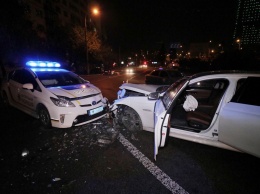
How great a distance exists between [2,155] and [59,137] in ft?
3.99

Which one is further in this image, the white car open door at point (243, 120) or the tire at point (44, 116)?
the tire at point (44, 116)

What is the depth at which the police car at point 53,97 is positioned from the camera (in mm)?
4707

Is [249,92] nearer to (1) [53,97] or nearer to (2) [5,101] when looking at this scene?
(1) [53,97]

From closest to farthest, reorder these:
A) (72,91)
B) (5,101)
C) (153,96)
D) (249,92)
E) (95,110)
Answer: (249,92) → (153,96) → (72,91) → (95,110) → (5,101)

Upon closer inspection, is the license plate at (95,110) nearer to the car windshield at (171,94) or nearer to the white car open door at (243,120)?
the car windshield at (171,94)

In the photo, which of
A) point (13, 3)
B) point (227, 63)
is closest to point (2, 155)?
point (13, 3)

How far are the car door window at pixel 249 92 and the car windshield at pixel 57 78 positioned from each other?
4652mm

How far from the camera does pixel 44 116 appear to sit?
504cm

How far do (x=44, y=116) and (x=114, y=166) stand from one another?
2777mm

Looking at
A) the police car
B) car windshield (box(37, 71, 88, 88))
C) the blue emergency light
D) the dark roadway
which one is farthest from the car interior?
the blue emergency light

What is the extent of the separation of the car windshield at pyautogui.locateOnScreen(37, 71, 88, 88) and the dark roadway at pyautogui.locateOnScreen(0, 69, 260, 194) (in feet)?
5.19

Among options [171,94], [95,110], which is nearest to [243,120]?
[171,94]

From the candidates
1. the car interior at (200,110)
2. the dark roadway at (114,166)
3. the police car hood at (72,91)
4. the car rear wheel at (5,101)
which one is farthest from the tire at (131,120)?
the car rear wheel at (5,101)

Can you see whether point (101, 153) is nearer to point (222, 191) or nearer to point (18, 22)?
point (222, 191)
